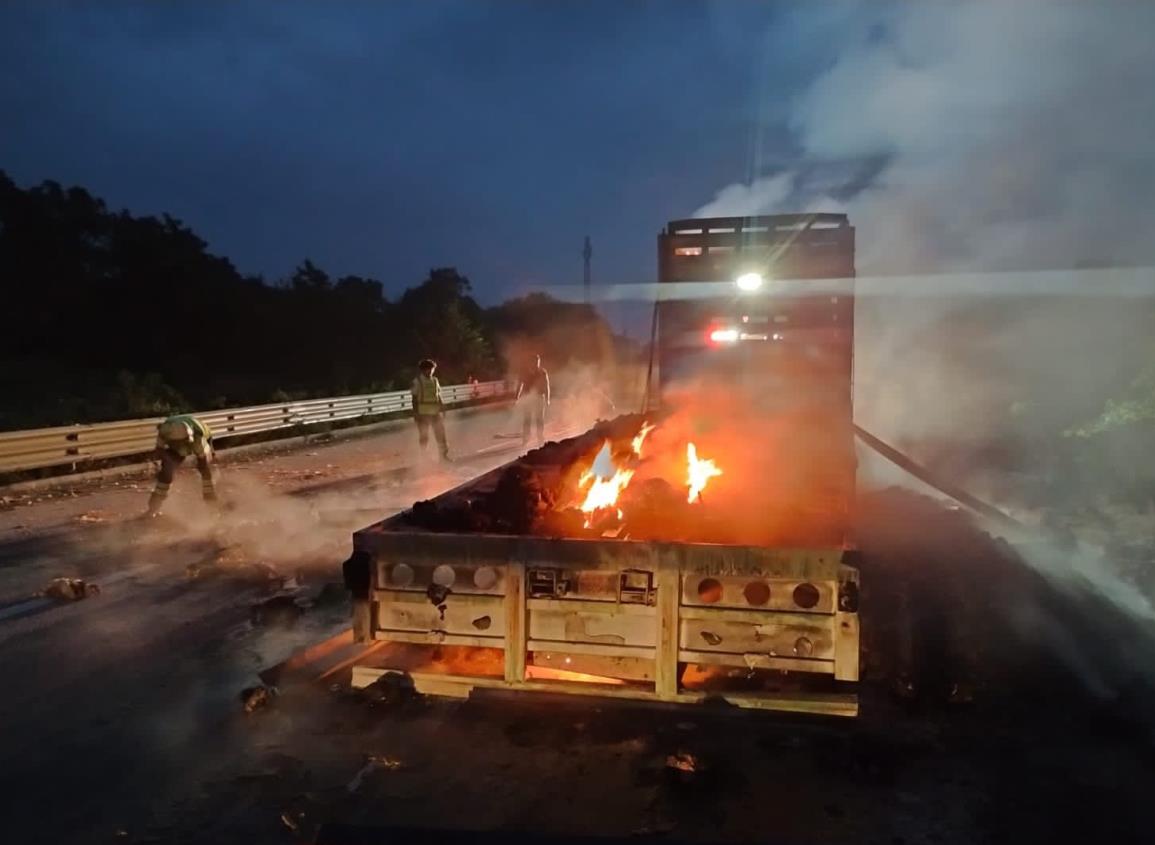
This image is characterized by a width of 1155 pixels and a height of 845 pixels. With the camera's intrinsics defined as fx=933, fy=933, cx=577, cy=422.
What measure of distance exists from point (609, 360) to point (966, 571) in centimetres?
5002

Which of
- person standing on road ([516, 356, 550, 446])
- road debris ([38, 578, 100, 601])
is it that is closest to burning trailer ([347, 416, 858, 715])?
road debris ([38, 578, 100, 601])

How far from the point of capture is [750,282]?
10.1 m

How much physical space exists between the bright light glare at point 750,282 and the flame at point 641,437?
2.17m

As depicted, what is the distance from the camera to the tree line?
44.1m

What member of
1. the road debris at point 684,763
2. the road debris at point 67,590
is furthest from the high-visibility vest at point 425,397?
the road debris at point 684,763

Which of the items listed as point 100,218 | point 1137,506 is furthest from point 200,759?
point 100,218

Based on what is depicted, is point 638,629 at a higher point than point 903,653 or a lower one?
higher

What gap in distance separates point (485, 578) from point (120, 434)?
13.5 metres

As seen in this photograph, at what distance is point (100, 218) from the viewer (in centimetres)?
5041

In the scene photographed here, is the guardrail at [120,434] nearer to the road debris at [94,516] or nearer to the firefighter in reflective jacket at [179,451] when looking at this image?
the road debris at [94,516]

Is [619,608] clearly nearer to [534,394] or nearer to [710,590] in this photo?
[710,590]

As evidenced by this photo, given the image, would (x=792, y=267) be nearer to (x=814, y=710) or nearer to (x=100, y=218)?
(x=814, y=710)

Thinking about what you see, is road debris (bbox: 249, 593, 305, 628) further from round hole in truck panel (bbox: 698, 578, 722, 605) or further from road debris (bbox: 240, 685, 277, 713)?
round hole in truck panel (bbox: 698, 578, 722, 605)

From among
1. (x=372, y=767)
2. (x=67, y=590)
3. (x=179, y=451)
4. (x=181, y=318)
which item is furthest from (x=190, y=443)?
(x=181, y=318)
